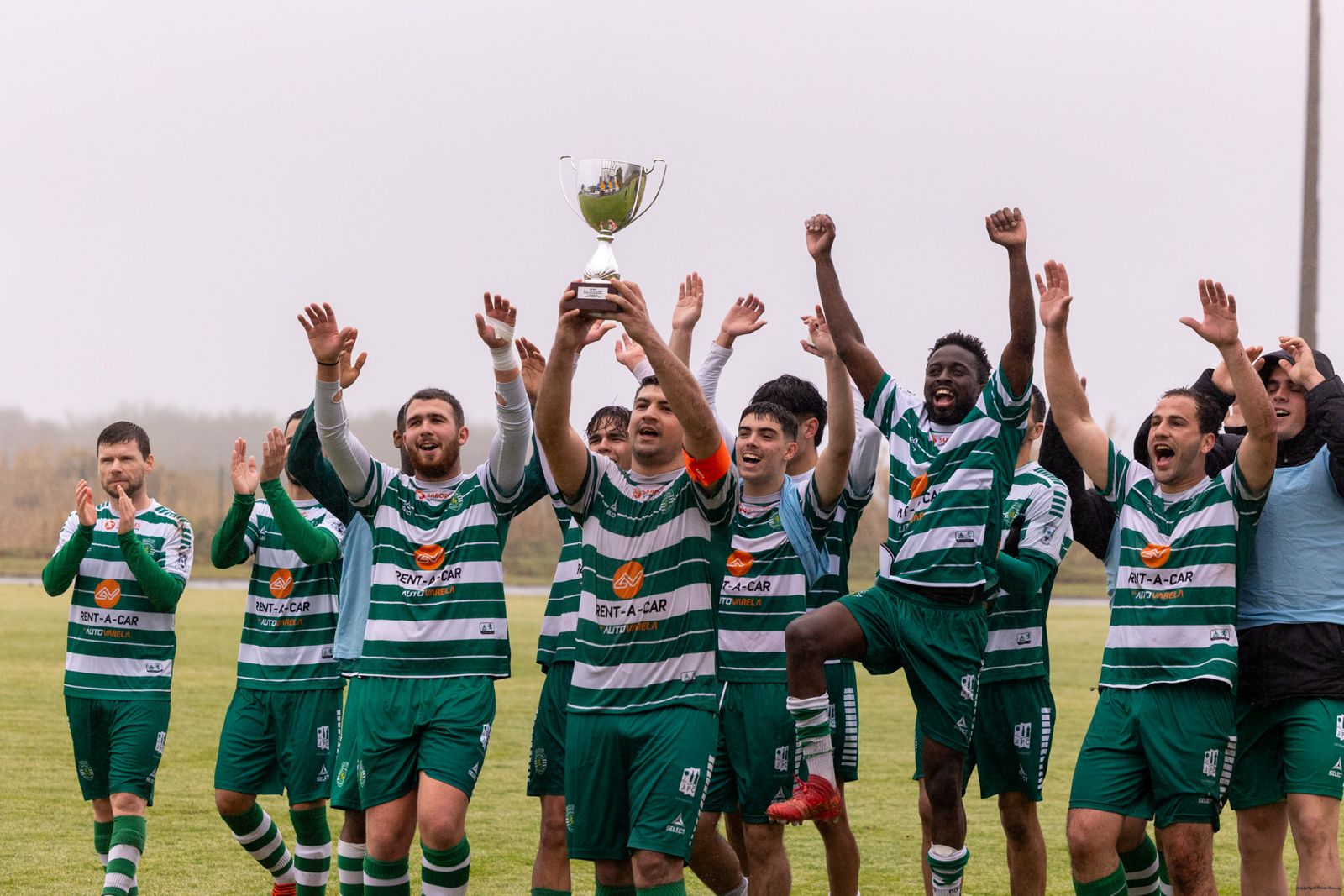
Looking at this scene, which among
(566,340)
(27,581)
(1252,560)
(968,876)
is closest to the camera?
(566,340)

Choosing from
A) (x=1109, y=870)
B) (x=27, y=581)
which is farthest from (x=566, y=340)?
(x=27, y=581)

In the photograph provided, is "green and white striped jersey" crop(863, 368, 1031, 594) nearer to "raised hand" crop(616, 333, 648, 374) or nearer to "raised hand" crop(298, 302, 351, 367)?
"raised hand" crop(616, 333, 648, 374)

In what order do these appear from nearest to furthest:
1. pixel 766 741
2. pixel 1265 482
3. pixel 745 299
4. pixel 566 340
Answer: pixel 566 340 → pixel 1265 482 → pixel 766 741 → pixel 745 299

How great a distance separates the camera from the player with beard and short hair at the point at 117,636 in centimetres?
767

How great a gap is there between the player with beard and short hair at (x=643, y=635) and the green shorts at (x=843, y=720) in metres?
1.58

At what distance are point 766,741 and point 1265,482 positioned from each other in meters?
2.41

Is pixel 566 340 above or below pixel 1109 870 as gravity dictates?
above

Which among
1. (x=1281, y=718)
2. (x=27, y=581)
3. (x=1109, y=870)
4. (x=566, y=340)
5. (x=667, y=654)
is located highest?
(x=566, y=340)

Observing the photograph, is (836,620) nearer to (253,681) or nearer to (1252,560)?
(1252,560)

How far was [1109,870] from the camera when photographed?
599 cm

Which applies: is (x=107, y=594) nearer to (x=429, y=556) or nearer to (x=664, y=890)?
(x=429, y=556)

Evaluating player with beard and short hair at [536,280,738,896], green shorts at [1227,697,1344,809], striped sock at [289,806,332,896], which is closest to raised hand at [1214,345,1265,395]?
green shorts at [1227,697,1344,809]

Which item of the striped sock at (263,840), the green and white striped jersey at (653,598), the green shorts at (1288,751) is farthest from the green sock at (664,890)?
the striped sock at (263,840)

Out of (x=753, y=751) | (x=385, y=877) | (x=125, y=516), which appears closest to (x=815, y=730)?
(x=753, y=751)
